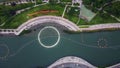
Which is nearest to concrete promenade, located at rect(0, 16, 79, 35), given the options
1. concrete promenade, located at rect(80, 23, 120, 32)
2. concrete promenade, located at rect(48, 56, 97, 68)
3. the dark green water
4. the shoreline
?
the shoreline

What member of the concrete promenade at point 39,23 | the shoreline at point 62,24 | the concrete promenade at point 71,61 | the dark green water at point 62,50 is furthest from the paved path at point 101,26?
the concrete promenade at point 71,61

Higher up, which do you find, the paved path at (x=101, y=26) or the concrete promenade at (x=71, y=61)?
the paved path at (x=101, y=26)

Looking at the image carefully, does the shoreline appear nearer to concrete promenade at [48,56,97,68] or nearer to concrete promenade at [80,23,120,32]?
concrete promenade at [80,23,120,32]

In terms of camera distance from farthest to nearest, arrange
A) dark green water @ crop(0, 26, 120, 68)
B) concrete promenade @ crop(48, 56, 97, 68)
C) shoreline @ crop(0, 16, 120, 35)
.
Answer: shoreline @ crop(0, 16, 120, 35) < dark green water @ crop(0, 26, 120, 68) < concrete promenade @ crop(48, 56, 97, 68)

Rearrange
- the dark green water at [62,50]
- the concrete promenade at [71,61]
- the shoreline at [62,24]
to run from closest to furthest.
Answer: the concrete promenade at [71,61], the dark green water at [62,50], the shoreline at [62,24]

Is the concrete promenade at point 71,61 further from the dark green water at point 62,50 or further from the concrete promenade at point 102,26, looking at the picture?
the concrete promenade at point 102,26

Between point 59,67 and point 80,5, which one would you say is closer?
point 59,67

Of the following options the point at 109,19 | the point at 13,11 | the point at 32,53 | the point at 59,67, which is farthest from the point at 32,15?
the point at 109,19

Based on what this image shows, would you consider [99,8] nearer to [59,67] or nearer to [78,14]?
[78,14]
